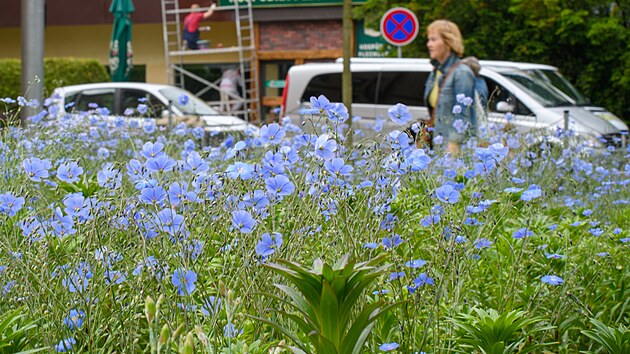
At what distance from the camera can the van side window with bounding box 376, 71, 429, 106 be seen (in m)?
14.0

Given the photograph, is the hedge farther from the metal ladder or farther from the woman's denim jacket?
the woman's denim jacket

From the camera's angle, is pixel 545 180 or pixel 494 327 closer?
pixel 494 327

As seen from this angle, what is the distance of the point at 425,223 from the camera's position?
330 centimetres

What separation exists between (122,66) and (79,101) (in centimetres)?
323

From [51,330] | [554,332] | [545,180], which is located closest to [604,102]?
[545,180]

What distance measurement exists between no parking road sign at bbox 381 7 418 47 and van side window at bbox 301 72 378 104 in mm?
944

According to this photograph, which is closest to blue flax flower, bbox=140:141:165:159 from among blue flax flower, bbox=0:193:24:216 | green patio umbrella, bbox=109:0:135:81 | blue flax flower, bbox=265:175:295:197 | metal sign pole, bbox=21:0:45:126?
blue flax flower, bbox=265:175:295:197

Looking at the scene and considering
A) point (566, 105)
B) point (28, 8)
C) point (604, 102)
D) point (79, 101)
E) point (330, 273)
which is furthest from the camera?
point (604, 102)

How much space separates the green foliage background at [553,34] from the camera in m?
17.3

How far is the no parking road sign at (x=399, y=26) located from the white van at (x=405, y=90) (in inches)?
23.2

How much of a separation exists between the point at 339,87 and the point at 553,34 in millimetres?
5043

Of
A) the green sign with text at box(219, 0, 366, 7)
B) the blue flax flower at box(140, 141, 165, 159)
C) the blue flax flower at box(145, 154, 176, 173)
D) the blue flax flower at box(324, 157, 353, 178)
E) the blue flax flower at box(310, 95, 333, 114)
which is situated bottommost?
the blue flax flower at box(324, 157, 353, 178)

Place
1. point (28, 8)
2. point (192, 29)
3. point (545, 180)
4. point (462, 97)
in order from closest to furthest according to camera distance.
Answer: point (545, 180) < point (462, 97) < point (28, 8) < point (192, 29)

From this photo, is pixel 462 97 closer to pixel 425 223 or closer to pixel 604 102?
pixel 425 223
